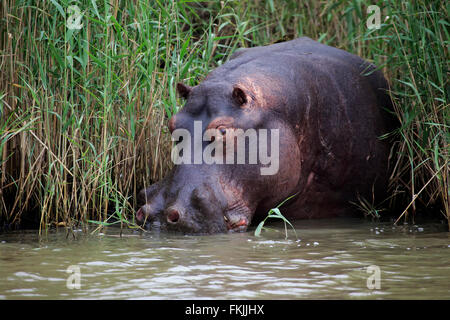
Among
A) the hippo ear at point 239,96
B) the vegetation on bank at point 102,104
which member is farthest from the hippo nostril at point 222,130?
the vegetation on bank at point 102,104

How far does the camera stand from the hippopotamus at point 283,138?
4867 millimetres

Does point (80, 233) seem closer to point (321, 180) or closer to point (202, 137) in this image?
point (202, 137)

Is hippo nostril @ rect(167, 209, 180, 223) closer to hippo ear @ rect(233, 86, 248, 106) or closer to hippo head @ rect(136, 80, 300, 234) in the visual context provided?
hippo head @ rect(136, 80, 300, 234)

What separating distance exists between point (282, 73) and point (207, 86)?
62 cm

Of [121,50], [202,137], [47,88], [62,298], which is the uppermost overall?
[121,50]

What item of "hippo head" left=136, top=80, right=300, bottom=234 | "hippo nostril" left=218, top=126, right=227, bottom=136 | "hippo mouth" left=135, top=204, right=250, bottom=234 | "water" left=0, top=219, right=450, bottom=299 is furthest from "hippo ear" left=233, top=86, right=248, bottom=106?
"water" left=0, top=219, right=450, bottom=299

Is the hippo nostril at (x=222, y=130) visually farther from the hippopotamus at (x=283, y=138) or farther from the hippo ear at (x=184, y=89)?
the hippo ear at (x=184, y=89)

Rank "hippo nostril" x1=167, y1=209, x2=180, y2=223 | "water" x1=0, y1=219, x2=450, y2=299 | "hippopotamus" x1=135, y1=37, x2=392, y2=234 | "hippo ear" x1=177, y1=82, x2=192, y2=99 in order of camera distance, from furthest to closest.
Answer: "hippo ear" x1=177, y1=82, x2=192, y2=99
"hippopotamus" x1=135, y1=37, x2=392, y2=234
"hippo nostril" x1=167, y1=209, x2=180, y2=223
"water" x1=0, y1=219, x2=450, y2=299

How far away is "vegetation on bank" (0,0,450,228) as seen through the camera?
4883 mm

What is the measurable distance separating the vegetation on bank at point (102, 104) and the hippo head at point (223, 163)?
0.30m

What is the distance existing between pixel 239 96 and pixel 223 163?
49 centimetres

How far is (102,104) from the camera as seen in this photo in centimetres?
489

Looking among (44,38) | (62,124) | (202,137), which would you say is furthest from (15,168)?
(202,137)

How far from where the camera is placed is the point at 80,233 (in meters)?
4.85
